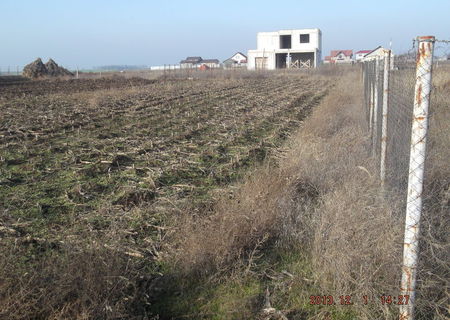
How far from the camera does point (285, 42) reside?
2862 inches

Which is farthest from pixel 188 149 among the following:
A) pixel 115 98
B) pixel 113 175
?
pixel 115 98

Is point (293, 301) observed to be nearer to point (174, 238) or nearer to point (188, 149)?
point (174, 238)

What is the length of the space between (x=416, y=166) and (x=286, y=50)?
67886mm

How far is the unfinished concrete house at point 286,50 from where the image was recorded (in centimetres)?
6856

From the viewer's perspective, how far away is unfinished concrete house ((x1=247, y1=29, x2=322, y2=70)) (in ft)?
225

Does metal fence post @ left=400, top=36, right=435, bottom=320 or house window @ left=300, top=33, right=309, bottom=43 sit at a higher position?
house window @ left=300, top=33, right=309, bottom=43

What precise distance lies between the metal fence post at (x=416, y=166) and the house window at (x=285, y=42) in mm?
71065

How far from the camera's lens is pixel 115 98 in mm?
20531

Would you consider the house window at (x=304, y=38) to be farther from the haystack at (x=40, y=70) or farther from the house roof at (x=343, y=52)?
the house roof at (x=343, y=52)

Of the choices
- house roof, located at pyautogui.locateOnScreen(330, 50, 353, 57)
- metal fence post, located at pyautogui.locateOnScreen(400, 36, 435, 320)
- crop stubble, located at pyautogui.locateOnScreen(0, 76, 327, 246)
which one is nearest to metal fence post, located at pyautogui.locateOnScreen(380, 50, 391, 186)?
Result: crop stubble, located at pyautogui.locateOnScreen(0, 76, 327, 246)

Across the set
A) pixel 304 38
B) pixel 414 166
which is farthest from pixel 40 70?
pixel 414 166

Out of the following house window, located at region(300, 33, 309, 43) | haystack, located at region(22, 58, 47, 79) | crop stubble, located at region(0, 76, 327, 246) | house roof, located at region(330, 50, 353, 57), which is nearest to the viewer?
crop stubble, located at region(0, 76, 327, 246)
